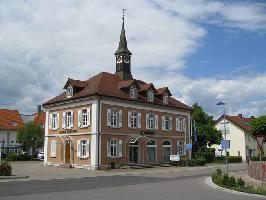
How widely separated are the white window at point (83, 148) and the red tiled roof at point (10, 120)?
37.1 meters

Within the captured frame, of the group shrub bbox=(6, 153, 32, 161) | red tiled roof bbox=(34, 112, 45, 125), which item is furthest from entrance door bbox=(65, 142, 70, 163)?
red tiled roof bbox=(34, 112, 45, 125)

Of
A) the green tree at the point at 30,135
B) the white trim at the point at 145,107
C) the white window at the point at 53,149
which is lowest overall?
the white window at the point at 53,149

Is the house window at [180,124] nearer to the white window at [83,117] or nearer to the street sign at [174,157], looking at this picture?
the street sign at [174,157]

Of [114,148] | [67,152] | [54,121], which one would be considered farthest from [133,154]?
[54,121]

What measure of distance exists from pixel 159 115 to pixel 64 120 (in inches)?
446

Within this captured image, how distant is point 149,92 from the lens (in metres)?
45.8

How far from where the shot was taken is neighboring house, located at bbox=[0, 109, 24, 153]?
7319cm

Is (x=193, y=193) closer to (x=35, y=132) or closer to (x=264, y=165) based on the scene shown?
(x=264, y=165)

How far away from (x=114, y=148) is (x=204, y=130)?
21.4 m

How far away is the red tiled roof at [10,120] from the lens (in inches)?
2918

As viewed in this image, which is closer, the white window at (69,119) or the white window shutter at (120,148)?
the white window shutter at (120,148)

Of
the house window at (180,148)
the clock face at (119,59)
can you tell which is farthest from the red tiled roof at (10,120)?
the house window at (180,148)

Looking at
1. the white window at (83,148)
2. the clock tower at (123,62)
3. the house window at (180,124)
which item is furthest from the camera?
the house window at (180,124)

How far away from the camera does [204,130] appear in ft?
191
